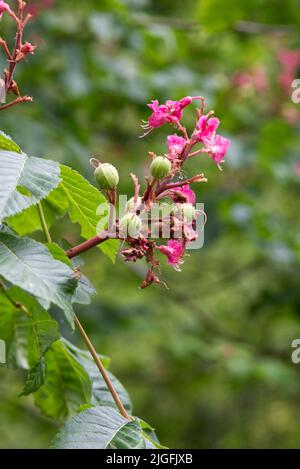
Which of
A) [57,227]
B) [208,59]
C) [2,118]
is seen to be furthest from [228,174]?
[2,118]

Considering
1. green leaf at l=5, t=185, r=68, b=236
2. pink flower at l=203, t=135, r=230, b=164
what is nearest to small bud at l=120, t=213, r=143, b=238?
pink flower at l=203, t=135, r=230, b=164

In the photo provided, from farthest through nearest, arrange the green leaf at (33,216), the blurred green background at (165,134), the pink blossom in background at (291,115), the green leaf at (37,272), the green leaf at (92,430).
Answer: the pink blossom in background at (291,115), the blurred green background at (165,134), the green leaf at (33,216), the green leaf at (92,430), the green leaf at (37,272)

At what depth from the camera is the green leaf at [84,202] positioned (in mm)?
1422

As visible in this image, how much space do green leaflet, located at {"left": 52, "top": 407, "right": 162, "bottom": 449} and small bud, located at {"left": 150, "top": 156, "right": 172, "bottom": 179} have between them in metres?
0.41

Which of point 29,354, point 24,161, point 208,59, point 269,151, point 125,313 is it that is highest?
point 208,59

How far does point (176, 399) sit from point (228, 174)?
2196 mm

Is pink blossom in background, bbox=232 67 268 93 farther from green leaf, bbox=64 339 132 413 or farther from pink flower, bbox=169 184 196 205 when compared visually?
pink flower, bbox=169 184 196 205

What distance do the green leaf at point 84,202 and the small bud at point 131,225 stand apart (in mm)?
147

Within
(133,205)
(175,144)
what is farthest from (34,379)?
(175,144)

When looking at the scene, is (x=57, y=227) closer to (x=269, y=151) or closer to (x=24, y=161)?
(x=269, y=151)

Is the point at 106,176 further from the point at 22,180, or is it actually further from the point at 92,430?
the point at 92,430

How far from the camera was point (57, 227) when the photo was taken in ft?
15.9

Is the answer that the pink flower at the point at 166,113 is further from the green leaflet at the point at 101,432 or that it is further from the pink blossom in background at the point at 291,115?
the pink blossom in background at the point at 291,115

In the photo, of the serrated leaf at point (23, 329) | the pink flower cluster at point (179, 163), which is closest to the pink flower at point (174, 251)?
the pink flower cluster at point (179, 163)
